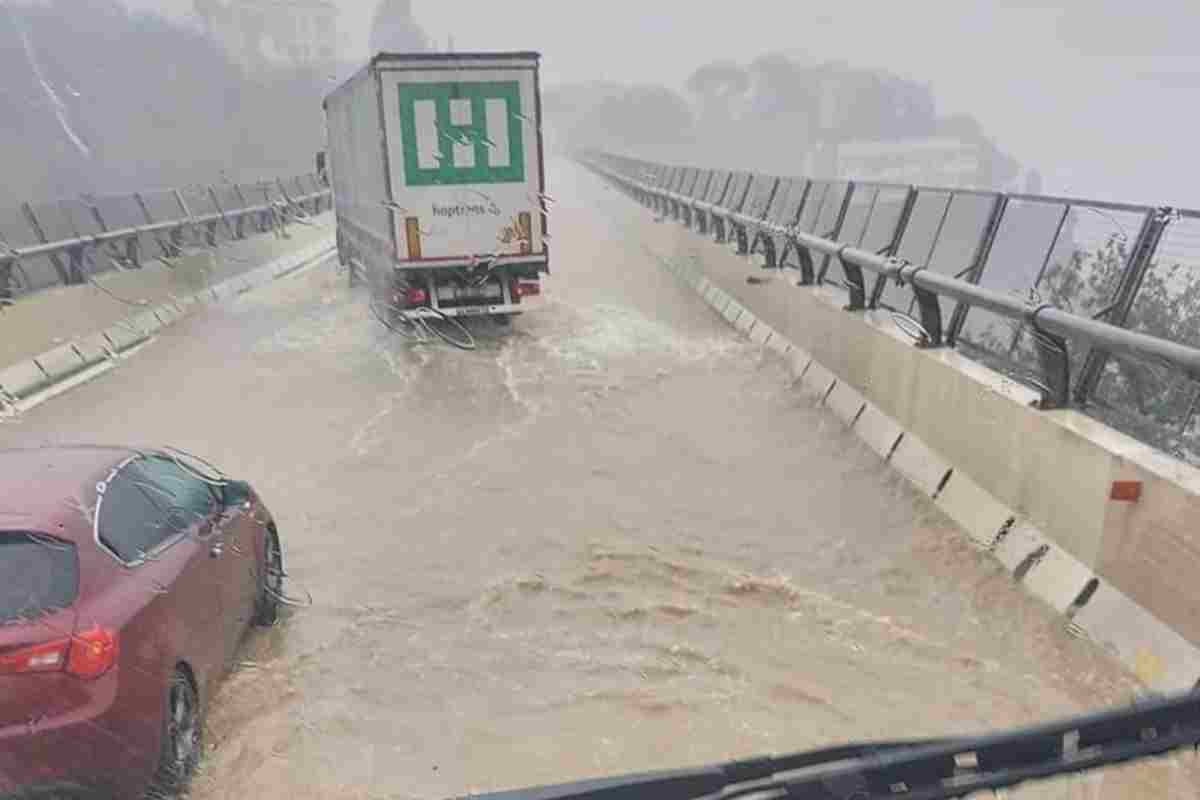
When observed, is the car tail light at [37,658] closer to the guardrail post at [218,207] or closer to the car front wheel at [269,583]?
the car front wheel at [269,583]

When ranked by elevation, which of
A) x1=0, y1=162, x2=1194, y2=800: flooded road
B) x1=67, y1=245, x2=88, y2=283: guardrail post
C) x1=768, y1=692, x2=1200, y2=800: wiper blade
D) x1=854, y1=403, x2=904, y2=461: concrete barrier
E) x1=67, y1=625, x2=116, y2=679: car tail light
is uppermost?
x1=768, y1=692, x2=1200, y2=800: wiper blade

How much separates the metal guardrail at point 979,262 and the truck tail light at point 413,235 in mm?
5297

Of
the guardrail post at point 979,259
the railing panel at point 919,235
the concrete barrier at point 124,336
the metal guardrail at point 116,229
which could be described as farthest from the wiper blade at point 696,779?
the concrete barrier at point 124,336

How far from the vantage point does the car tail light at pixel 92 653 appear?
12.8 feet

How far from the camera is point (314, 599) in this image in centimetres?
664

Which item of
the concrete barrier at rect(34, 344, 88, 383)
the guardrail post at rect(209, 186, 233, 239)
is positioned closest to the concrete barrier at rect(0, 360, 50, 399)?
the concrete barrier at rect(34, 344, 88, 383)

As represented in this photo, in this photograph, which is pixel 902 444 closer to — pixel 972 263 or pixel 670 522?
pixel 972 263

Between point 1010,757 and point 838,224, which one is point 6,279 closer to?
point 838,224

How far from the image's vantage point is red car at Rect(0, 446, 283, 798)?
383 cm

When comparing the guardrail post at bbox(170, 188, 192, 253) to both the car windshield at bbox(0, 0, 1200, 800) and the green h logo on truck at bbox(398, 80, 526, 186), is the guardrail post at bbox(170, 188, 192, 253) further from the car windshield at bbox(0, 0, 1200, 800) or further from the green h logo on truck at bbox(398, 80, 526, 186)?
the green h logo on truck at bbox(398, 80, 526, 186)

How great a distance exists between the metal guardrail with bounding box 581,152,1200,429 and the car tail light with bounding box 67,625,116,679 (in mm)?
5119

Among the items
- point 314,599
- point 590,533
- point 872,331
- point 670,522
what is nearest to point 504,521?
point 590,533

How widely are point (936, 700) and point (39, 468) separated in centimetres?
464

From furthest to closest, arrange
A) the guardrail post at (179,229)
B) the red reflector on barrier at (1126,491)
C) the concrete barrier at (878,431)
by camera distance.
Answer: the guardrail post at (179,229)
the concrete barrier at (878,431)
the red reflector on barrier at (1126,491)
